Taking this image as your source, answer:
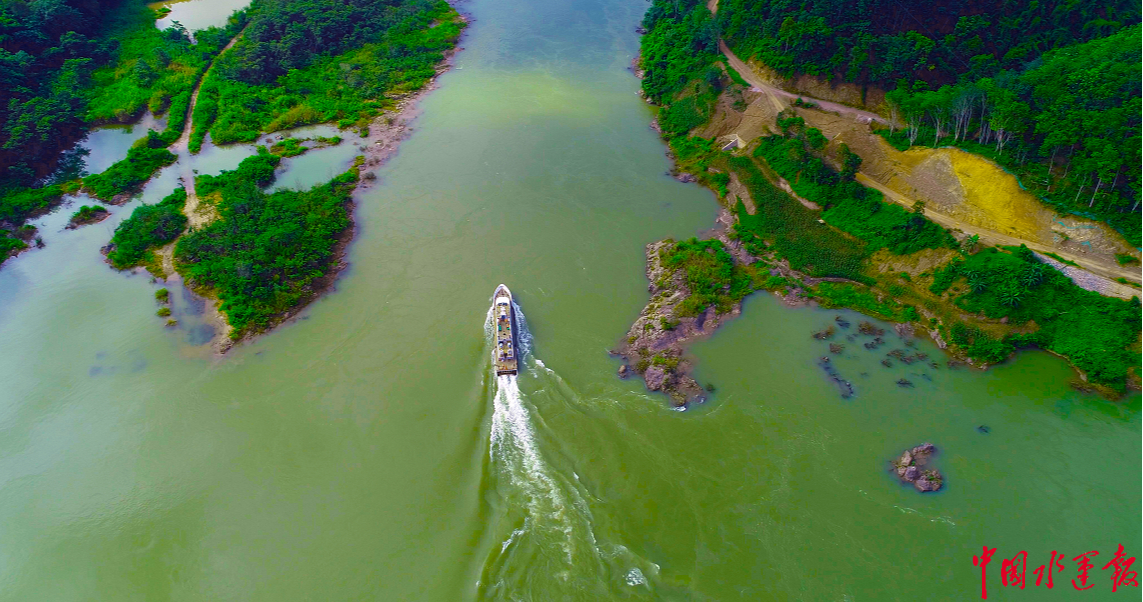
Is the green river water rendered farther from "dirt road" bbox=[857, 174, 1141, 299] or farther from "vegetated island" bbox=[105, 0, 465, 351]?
"dirt road" bbox=[857, 174, 1141, 299]

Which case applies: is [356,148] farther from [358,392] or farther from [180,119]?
[358,392]

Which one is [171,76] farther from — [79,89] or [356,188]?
[356,188]

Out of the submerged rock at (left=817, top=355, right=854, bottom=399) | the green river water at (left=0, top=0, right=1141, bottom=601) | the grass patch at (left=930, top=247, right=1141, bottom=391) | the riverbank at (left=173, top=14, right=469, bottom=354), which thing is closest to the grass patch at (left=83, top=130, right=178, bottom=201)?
the riverbank at (left=173, top=14, right=469, bottom=354)

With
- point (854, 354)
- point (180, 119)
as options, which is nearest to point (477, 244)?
point (854, 354)

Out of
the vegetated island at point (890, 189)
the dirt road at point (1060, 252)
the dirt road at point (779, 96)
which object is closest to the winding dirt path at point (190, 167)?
the vegetated island at point (890, 189)

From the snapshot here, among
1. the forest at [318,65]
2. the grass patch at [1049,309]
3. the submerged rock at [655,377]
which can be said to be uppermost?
the forest at [318,65]

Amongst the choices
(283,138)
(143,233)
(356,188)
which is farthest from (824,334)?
(283,138)

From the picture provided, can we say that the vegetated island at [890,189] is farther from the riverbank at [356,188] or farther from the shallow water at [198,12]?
the shallow water at [198,12]
